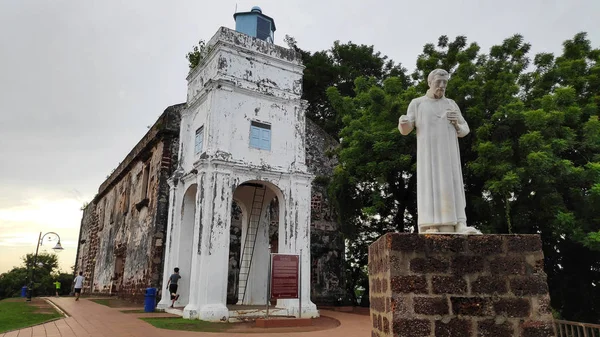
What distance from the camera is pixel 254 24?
1274 cm

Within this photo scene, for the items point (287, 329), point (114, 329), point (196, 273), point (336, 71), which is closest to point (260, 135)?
point (196, 273)

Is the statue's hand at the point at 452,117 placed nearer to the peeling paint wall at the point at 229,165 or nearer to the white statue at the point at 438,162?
the white statue at the point at 438,162

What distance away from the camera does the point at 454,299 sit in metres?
3.73

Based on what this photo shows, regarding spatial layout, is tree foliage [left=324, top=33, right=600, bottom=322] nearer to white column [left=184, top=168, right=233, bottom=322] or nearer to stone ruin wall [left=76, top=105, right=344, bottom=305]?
stone ruin wall [left=76, top=105, right=344, bottom=305]

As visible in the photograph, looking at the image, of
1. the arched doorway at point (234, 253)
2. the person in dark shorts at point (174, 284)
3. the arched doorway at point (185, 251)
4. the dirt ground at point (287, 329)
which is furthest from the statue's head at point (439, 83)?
the arched doorway at point (234, 253)

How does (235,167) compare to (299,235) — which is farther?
(299,235)

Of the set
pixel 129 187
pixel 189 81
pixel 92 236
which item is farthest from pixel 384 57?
pixel 92 236

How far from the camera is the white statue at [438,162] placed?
416cm

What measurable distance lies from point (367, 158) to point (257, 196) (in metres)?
3.57

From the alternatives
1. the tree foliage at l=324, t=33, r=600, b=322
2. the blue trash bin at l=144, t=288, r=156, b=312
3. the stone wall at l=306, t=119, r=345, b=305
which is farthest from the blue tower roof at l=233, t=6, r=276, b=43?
the blue trash bin at l=144, t=288, r=156, b=312

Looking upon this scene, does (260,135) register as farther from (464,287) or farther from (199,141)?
(464,287)

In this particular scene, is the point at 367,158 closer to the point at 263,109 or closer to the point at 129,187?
the point at 263,109

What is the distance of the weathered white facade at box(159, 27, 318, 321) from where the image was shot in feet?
33.2

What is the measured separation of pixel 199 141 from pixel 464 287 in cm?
899
